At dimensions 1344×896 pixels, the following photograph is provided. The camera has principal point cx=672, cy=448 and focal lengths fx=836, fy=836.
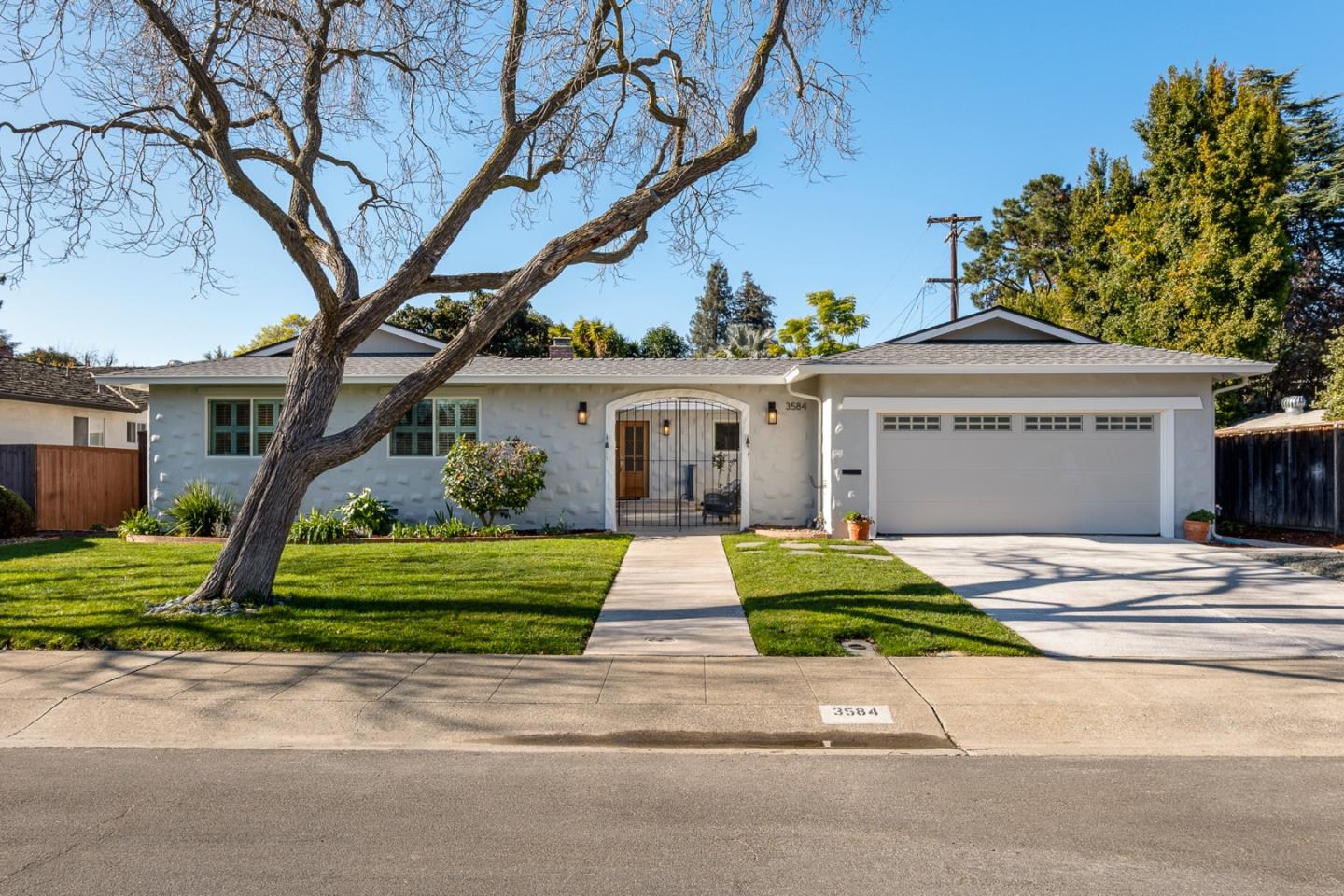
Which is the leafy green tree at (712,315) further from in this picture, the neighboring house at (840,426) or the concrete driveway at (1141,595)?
the concrete driveway at (1141,595)

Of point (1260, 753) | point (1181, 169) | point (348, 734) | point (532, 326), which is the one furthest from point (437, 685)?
point (532, 326)

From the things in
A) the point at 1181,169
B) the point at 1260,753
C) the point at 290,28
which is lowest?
the point at 1260,753

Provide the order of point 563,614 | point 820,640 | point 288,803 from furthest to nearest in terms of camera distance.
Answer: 1. point 563,614
2. point 820,640
3. point 288,803

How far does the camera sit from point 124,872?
3.42 meters

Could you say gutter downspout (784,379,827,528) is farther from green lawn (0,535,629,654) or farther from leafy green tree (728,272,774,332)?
leafy green tree (728,272,774,332)

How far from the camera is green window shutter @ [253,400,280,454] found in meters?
15.7

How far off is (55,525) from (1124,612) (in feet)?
58.5

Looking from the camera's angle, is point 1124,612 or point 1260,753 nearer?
point 1260,753

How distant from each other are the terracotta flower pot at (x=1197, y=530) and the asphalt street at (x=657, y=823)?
9792 mm

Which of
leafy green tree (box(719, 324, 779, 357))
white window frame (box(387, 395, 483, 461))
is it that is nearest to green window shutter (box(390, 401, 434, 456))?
white window frame (box(387, 395, 483, 461))

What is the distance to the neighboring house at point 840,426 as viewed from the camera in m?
14.0

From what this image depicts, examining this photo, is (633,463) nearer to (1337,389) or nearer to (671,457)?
(671,457)

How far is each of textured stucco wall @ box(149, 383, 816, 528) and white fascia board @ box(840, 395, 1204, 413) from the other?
5.61ft

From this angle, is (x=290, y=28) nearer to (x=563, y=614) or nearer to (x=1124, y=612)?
(x=563, y=614)
